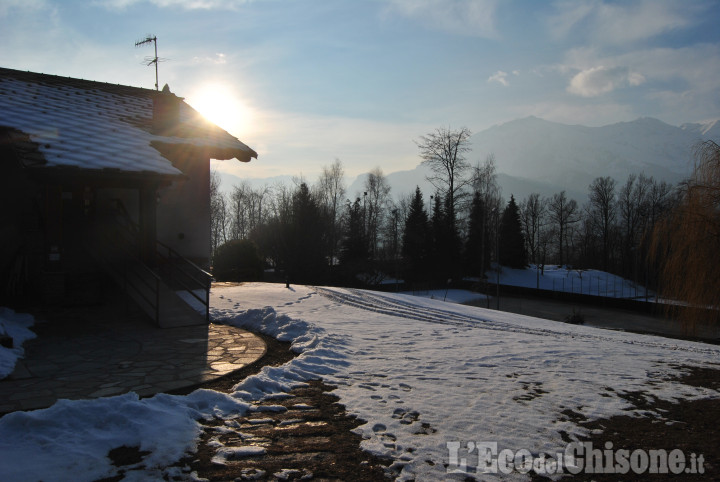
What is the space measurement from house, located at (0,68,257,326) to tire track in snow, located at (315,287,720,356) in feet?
13.0

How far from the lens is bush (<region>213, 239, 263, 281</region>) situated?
1950 centimetres

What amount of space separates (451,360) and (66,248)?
8549mm

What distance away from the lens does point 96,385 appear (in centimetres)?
480

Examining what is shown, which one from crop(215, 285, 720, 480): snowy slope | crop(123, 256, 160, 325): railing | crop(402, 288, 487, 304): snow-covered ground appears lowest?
crop(402, 288, 487, 304): snow-covered ground

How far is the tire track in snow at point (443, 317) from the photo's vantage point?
9742 mm

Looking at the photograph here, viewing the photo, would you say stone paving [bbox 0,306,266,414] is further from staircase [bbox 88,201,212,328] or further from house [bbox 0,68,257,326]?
house [bbox 0,68,257,326]

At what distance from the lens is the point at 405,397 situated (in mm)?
4695

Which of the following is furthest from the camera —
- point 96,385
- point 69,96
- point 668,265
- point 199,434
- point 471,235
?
point 471,235

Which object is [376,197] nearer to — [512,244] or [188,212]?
[512,244]

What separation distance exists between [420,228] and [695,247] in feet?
118

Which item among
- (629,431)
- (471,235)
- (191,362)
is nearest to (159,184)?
(191,362)

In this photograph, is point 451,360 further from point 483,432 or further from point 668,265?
point 668,265

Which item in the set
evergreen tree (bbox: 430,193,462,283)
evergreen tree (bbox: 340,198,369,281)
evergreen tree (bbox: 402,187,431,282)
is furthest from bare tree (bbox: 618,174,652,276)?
evergreen tree (bbox: 340,198,369,281)

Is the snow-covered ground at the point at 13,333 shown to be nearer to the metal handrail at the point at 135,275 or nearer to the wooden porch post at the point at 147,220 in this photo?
the metal handrail at the point at 135,275
